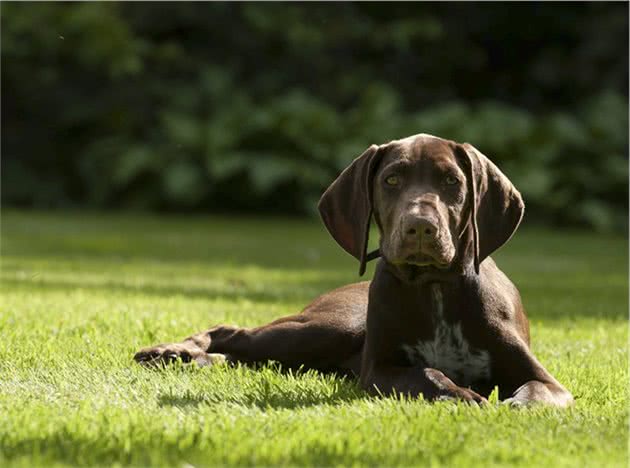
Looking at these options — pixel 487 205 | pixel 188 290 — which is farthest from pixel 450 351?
pixel 188 290

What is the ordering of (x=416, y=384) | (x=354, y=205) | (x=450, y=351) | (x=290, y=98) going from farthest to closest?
(x=290, y=98), (x=354, y=205), (x=450, y=351), (x=416, y=384)

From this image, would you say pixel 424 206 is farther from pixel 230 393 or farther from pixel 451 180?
pixel 230 393

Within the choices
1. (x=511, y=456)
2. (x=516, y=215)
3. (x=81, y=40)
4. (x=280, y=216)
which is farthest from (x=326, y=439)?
(x=81, y=40)

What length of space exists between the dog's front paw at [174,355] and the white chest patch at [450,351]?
3.78ft

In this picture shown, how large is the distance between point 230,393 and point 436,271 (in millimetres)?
1028

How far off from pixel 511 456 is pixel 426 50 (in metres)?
21.0

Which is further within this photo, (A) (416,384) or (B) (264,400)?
(A) (416,384)

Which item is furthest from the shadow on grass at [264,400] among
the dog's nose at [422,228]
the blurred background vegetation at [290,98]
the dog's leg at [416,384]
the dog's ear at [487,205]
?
the blurred background vegetation at [290,98]

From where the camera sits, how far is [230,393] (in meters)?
4.56

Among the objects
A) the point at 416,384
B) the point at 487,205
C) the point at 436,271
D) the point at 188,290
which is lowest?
the point at 188,290

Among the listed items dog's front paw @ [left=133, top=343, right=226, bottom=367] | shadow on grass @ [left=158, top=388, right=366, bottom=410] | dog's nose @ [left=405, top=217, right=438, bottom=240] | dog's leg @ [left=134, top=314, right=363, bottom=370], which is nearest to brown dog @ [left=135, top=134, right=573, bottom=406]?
dog's nose @ [left=405, top=217, right=438, bottom=240]

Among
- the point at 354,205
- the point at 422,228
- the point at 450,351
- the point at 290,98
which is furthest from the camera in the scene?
the point at 290,98

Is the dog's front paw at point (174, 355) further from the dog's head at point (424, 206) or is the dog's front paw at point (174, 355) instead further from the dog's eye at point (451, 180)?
the dog's eye at point (451, 180)

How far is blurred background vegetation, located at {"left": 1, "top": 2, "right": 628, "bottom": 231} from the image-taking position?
66.7 ft
